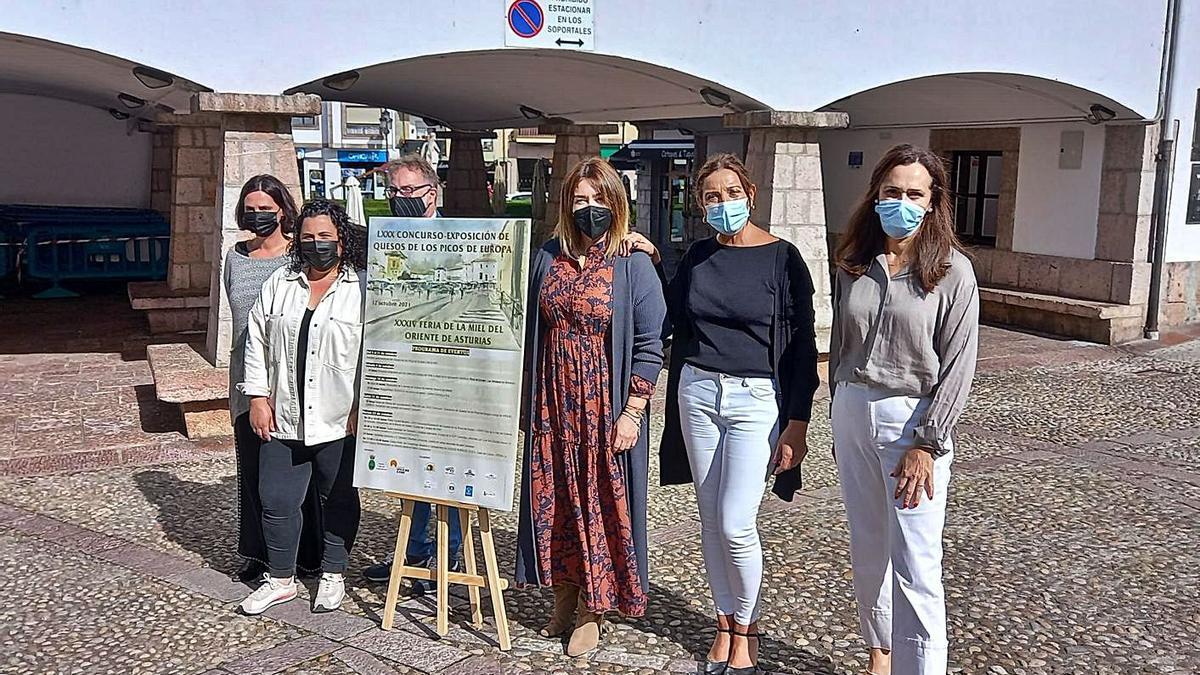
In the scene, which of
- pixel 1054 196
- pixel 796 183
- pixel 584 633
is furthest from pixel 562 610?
pixel 1054 196

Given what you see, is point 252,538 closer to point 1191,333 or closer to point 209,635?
point 209,635

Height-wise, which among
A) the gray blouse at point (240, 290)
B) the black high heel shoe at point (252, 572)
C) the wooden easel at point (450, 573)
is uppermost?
the gray blouse at point (240, 290)

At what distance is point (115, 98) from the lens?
13266 mm

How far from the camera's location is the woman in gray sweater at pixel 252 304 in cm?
387

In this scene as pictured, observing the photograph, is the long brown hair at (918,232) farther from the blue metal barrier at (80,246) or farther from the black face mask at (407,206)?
the blue metal barrier at (80,246)

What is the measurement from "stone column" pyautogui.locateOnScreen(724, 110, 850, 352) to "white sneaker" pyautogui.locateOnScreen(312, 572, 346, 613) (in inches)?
196

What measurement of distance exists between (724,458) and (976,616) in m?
1.34

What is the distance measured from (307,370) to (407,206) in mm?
680

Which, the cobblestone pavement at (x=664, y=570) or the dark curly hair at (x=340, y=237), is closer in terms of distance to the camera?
the cobblestone pavement at (x=664, y=570)

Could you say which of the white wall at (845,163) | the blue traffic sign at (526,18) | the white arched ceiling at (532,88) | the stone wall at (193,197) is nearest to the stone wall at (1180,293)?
the white wall at (845,163)

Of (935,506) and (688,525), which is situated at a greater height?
(935,506)

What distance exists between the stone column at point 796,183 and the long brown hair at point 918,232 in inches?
199

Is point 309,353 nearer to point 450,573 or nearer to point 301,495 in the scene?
point 301,495

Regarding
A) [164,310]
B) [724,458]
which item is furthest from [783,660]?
[164,310]
